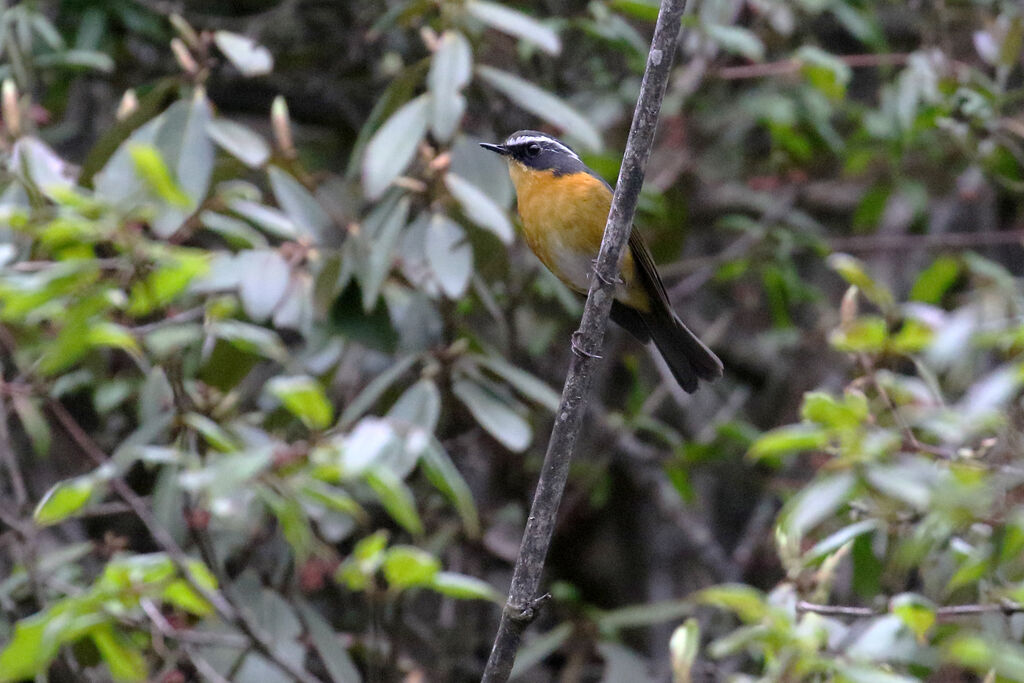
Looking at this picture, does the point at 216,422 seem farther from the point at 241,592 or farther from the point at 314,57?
the point at 314,57

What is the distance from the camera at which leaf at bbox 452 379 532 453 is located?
2.85 meters

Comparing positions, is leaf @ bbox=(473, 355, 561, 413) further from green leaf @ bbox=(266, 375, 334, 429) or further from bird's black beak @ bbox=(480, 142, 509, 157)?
green leaf @ bbox=(266, 375, 334, 429)

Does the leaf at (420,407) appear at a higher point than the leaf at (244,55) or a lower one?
lower

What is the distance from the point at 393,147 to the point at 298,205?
34 cm

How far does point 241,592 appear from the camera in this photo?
307 cm

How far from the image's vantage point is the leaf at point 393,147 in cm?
280

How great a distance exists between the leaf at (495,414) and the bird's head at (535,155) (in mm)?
695

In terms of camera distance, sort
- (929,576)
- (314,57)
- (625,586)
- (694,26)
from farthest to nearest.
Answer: (625,586), (314,57), (694,26), (929,576)

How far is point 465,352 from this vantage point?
120 inches

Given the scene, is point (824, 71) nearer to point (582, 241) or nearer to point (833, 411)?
point (582, 241)

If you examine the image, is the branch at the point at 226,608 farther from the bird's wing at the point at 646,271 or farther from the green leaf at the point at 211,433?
the bird's wing at the point at 646,271

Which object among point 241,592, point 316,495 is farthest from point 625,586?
point 316,495

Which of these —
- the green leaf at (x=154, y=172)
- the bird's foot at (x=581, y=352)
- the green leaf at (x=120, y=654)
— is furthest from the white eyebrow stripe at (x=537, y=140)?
the green leaf at (x=120, y=654)

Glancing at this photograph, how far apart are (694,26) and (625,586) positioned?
2.34 m
